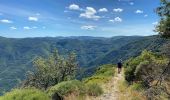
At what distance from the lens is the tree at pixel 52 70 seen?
10200 cm

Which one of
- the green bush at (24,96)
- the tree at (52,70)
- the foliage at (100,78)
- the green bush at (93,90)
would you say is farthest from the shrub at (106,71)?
the green bush at (24,96)

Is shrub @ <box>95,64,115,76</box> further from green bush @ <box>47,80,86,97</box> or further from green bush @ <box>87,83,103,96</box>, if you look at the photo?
green bush @ <box>47,80,86,97</box>

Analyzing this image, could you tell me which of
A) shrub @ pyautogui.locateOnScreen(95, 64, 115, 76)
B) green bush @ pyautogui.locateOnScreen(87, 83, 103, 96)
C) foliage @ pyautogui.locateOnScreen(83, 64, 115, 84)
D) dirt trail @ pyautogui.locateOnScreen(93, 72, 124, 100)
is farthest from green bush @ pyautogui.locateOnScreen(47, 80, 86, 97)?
shrub @ pyautogui.locateOnScreen(95, 64, 115, 76)

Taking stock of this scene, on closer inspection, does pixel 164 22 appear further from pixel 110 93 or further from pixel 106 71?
pixel 106 71

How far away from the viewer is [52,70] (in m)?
102

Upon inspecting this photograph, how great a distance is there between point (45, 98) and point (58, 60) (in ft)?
288

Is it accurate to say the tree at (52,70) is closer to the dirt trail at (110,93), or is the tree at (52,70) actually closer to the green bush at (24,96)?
the dirt trail at (110,93)

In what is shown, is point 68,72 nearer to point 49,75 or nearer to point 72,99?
point 49,75

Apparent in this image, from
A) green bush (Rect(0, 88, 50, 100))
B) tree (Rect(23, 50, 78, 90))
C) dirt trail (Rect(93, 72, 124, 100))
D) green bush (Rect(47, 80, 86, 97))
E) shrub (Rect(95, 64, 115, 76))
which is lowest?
tree (Rect(23, 50, 78, 90))

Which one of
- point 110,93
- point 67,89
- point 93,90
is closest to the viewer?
point 67,89

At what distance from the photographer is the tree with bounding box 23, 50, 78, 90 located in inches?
4016

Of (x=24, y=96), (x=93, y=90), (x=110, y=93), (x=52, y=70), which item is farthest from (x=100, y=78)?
(x=52, y=70)

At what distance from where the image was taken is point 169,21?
59.0 feet

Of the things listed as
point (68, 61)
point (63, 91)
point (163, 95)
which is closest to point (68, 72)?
point (68, 61)
